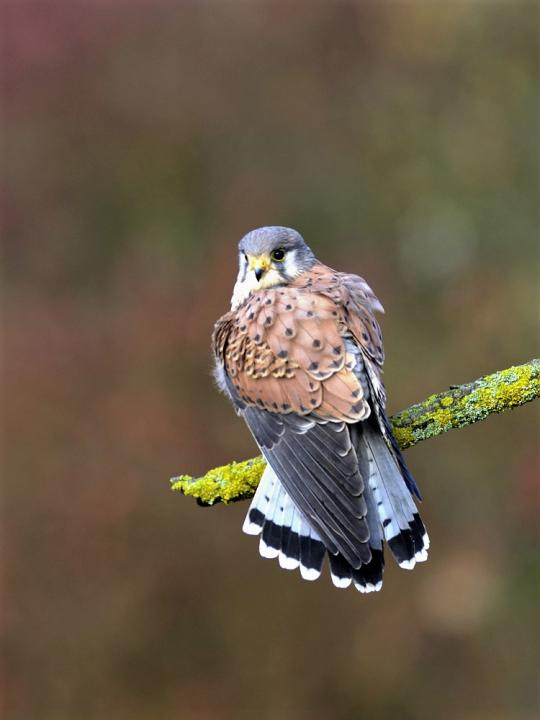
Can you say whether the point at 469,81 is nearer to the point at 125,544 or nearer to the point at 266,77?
the point at 266,77

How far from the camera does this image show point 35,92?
27.1 feet

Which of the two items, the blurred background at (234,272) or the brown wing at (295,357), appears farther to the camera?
the blurred background at (234,272)

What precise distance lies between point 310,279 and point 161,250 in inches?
157

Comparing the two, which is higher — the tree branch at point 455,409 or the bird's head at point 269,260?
the bird's head at point 269,260

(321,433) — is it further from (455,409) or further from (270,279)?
(270,279)

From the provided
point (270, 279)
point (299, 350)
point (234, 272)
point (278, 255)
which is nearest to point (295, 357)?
point (299, 350)

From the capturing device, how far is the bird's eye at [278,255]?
3.96 meters

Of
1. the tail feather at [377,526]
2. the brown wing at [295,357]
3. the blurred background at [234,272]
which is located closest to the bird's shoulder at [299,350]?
the brown wing at [295,357]

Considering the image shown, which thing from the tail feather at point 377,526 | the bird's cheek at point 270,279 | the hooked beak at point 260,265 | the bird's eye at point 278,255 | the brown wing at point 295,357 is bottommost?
the tail feather at point 377,526

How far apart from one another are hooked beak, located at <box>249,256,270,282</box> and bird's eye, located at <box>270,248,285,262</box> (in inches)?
2.2

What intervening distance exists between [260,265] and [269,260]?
1.7 inches

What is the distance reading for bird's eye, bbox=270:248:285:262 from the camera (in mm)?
3963

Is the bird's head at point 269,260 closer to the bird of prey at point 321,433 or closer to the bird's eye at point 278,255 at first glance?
the bird's eye at point 278,255

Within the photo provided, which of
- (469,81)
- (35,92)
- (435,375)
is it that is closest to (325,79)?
(469,81)
